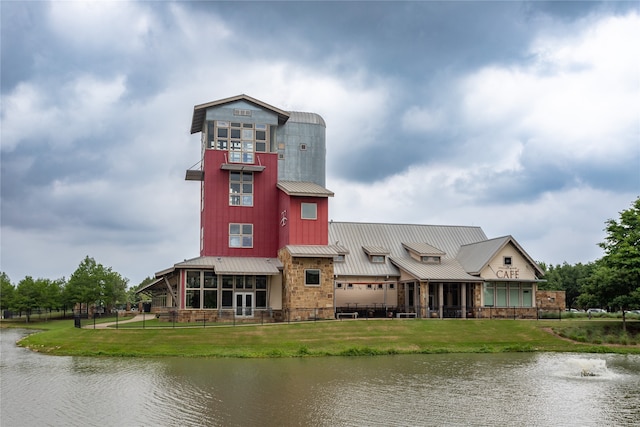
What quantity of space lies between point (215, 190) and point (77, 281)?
94.6 feet

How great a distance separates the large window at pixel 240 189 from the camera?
4622 cm

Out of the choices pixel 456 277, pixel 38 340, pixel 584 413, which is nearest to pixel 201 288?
pixel 38 340

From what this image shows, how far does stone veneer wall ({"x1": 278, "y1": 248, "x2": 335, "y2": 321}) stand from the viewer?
41.0 m

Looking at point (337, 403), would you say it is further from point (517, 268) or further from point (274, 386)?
point (517, 268)

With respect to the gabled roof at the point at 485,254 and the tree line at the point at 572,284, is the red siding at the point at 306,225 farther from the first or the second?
the tree line at the point at 572,284

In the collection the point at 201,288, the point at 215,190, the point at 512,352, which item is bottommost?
the point at 512,352

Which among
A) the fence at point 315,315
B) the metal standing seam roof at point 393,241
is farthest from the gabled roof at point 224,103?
the fence at point 315,315

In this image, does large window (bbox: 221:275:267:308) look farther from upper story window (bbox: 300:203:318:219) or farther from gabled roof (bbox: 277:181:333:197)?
gabled roof (bbox: 277:181:333:197)

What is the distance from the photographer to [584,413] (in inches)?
720

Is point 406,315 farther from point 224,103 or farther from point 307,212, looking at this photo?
point 224,103

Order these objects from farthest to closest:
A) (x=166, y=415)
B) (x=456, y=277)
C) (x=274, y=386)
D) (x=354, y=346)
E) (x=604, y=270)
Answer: (x=456, y=277) → (x=604, y=270) → (x=354, y=346) → (x=274, y=386) → (x=166, y=415)

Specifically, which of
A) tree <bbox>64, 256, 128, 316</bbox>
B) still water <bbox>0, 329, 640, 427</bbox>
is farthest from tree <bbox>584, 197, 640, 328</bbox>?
tree <bbox>64, 256, 128, 316</bbox>

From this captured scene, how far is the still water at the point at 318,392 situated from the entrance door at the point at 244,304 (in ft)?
41.7

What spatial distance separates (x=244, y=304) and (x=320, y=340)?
9977mm
